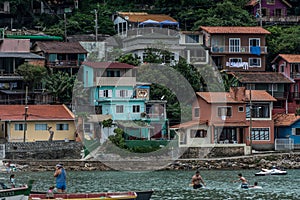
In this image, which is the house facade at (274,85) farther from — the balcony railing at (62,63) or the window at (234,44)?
the balcony railing at (62,63)

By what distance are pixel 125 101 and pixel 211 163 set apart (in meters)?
10.4

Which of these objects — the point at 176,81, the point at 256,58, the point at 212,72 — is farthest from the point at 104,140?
the point at 256,58

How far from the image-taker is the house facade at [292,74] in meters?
70.6

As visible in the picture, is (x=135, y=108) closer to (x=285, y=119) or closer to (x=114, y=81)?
(x=114, y=81)

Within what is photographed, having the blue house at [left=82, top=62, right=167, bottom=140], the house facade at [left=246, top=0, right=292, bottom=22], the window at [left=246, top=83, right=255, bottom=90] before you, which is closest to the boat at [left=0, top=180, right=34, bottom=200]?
the blue house at [left=82, top=62, right=167, bottom=140]

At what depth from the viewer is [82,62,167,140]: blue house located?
6438 cm

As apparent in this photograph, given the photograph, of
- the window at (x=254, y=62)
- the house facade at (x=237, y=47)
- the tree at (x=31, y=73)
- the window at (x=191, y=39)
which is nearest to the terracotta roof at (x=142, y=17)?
the window at (x=191, y=39)

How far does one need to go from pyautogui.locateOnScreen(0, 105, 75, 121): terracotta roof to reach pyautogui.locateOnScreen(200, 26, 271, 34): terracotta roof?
16.5 meters

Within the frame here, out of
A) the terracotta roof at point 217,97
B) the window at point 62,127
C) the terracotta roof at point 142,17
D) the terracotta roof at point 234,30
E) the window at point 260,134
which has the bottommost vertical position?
the window at point 260,134

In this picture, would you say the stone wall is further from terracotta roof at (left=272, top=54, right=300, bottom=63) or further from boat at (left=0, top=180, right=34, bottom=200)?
boat at (left=0, top=180, right=34, bottom=200)

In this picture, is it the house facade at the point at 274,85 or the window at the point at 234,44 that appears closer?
the house facade at the point at 274,85

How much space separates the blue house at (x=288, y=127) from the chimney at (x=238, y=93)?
330cm

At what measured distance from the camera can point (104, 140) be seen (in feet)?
202

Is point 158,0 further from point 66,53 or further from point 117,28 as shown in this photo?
point 66,53
